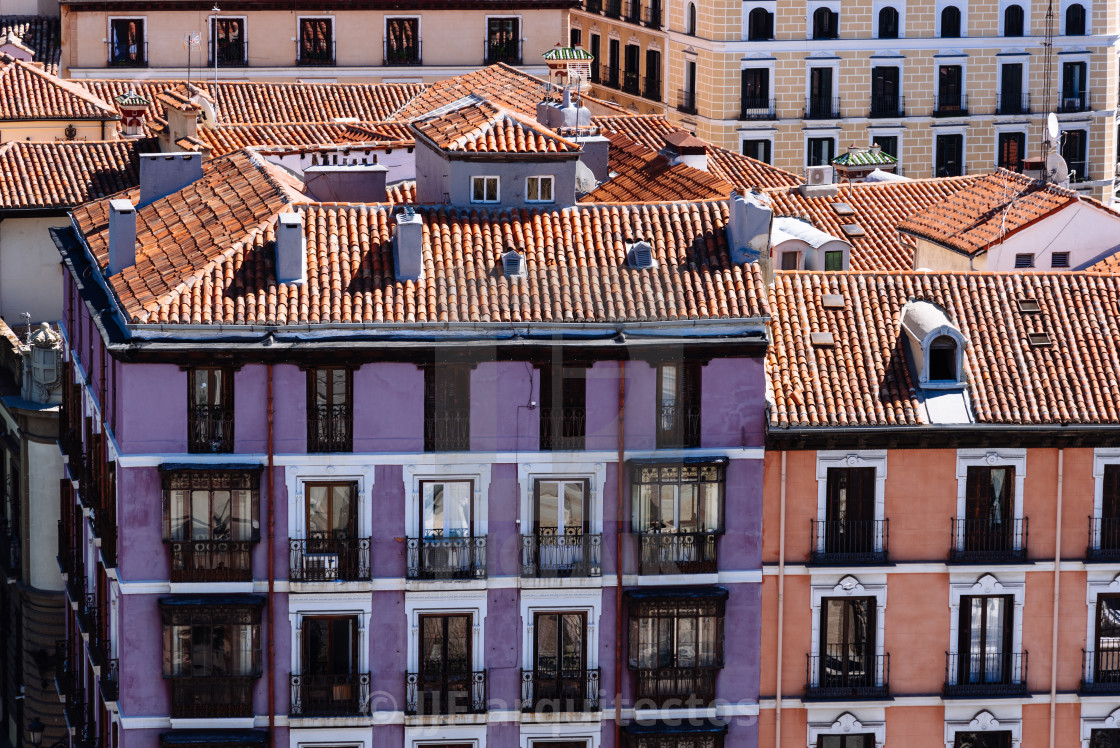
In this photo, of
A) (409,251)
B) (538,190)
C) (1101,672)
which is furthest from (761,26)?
(409,251)

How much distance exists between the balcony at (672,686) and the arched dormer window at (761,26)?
6143cm

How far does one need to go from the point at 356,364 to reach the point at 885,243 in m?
22.4

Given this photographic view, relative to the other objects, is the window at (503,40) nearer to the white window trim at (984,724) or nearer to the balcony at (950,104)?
the balcony at (950,104)

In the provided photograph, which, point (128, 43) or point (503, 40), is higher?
point (503, 40)

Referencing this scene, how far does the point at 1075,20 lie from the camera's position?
360 ft

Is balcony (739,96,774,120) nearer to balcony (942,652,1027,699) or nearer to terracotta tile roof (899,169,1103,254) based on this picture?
terracotta tile roof (899,169,1103,254)

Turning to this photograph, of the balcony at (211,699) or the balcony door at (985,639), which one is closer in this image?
the balcony at (211,699)

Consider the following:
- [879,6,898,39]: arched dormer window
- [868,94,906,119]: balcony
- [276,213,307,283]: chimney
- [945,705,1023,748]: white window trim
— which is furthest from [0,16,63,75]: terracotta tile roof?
[945,705,1023,748]: white window trim

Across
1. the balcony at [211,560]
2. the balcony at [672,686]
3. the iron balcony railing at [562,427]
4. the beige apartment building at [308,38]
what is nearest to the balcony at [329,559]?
the balcony at [211,560]

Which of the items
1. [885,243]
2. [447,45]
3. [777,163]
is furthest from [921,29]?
[885,243]

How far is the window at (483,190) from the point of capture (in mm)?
50469

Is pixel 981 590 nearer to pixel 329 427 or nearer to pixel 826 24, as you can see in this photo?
pixel 329 427

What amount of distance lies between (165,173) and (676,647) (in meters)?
15.5

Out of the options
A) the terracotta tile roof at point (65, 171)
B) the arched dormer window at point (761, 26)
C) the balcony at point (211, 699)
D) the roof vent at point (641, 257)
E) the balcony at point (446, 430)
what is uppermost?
the arched dormer window at point (761, 26)
